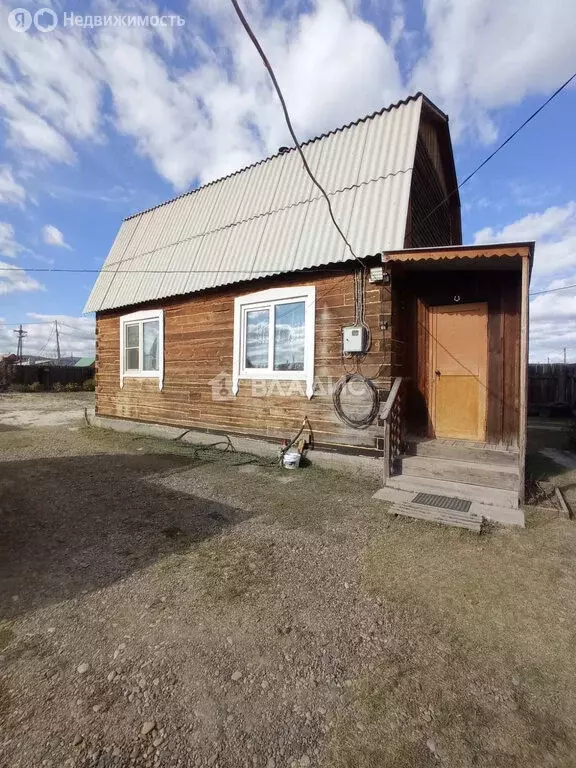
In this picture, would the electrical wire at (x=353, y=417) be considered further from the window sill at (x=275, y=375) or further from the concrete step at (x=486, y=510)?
the concrete step at (x=486, y=510)

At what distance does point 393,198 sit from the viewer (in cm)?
583

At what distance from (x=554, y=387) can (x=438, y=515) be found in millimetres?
13845

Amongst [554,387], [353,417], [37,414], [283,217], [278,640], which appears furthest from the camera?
[554,387]

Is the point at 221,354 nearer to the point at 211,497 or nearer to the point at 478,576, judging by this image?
the point at 211,497

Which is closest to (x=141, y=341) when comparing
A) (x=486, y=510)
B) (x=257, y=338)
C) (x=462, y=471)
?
(x=257, y=338)

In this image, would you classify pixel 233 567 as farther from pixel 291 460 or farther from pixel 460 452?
pixel 460 452

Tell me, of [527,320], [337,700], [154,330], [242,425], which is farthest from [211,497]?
[154,330]

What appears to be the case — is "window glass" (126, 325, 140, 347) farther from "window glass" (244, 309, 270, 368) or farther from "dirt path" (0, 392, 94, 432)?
"window glass" (244, 309, 270, 368)

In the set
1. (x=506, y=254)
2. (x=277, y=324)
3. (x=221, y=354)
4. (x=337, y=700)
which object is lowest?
(x=337, y=700)

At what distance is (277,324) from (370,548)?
14.7ft

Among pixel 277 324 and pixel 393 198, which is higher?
pixel 393 198

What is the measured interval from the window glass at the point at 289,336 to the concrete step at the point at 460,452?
7.64ft

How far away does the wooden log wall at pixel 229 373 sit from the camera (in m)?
6.06

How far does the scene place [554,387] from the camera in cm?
1494
